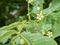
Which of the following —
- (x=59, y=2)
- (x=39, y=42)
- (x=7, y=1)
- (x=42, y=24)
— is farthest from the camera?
(x=7, y=1)

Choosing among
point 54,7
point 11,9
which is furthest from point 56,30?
point 11,9

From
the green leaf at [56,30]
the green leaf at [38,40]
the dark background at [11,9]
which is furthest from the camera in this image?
the dark background at [11,9]

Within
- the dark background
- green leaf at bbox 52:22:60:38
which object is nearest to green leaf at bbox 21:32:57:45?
green leaf at bbox 52:22:60:38

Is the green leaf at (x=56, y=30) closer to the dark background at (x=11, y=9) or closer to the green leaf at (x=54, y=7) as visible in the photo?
the green leaf at (x=54, y=7)

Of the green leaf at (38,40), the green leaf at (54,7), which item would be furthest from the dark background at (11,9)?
the green leaf at (38,40)

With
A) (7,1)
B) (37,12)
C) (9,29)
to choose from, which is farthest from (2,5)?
(9,29)

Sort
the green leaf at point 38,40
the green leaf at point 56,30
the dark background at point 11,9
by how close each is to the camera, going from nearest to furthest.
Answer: the green leaf at point 38,40
the green leaf at point 56,30
the dark background at point 11,9

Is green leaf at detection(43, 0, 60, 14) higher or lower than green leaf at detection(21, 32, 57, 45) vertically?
higher

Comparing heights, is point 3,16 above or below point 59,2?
below

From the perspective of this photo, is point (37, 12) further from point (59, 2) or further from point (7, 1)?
point (7, 1)

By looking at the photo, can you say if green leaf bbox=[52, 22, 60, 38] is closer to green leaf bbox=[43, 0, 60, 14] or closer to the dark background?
green leaf bbox=[43, 0, 60, 14]

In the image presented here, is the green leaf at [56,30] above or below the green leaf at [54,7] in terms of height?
below
